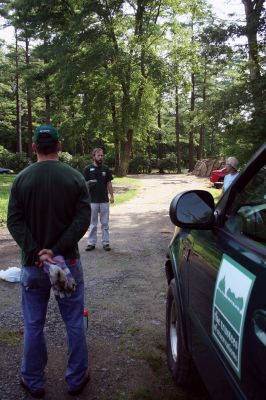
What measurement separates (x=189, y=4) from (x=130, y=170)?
726 inches

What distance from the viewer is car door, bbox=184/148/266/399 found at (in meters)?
1.62

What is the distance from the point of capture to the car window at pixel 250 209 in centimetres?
221

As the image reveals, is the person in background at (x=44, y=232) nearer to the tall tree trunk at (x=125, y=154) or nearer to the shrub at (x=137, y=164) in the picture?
the tall tree trunk at (x=125, y=154)

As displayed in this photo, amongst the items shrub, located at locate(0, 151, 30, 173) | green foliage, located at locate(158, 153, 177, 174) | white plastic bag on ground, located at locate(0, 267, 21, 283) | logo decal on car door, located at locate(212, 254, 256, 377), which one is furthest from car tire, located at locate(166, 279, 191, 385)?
green foliage, located at locate(158, 153, 177, 174)

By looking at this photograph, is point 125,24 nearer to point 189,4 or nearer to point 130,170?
point 189,4

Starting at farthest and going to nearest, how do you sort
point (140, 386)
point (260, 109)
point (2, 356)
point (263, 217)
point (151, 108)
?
point (151, 108) < point (260, 109) < point (2, 356) < point (140, 386) < point (263, 217)

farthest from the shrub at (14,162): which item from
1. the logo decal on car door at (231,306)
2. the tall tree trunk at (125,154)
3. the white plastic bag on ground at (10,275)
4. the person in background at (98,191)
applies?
the logo decal on car door at (231,306)

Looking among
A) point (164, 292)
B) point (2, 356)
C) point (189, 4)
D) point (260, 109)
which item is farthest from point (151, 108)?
point (2, 356)

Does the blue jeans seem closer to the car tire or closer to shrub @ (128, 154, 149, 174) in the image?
the car tire

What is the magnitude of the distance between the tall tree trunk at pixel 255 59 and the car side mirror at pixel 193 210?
8857 millimetres

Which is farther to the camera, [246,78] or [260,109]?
[246,78]

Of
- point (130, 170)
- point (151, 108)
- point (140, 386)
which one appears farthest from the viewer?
point (130, 170)

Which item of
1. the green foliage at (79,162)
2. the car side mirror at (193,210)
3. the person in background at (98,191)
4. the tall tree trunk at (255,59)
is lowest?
the green foliage at (79,162)

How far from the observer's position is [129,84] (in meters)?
29.0
